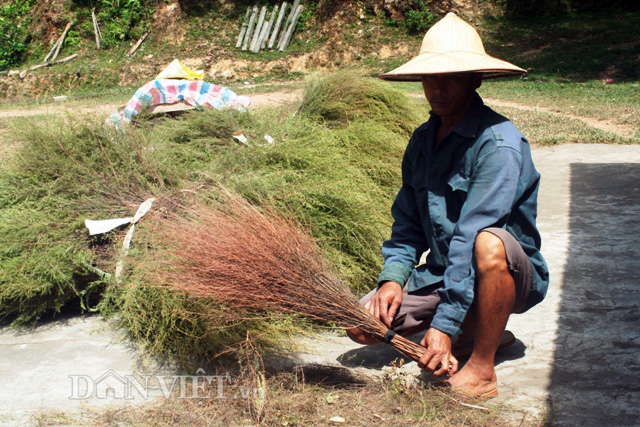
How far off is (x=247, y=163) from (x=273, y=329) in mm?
1244

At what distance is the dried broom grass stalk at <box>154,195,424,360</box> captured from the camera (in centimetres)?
224

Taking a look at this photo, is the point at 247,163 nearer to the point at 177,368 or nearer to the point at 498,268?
the point at 177,368

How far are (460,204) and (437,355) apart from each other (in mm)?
588

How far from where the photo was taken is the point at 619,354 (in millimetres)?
2562

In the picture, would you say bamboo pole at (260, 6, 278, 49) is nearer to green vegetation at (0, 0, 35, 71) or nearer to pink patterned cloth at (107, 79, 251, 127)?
green vegetation at (0, 0, 35, 71)

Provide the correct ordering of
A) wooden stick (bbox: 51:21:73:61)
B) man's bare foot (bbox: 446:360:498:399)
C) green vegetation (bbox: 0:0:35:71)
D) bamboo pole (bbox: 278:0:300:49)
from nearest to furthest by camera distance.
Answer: man's bare foot (bbox: 446:360:498:399), bamboo pole (bbox: 278:0:300:49), wooden stick (bbox: 51:21:73:61), green vegetation (bbox: 0:0:35:71)

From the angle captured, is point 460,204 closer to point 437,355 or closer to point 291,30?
point 437,355

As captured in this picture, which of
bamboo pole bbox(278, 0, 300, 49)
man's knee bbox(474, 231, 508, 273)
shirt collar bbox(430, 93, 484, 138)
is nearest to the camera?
man's knee bbox(474, 231, 508, 273)

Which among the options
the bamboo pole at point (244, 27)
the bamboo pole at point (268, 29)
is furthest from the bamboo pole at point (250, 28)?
the bamboo pole at point (268, 29)

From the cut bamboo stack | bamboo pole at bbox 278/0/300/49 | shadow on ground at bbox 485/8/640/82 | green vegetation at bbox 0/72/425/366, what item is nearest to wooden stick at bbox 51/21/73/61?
the cut bamboo stack

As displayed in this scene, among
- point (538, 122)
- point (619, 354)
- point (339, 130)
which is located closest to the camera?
point (619, 354)

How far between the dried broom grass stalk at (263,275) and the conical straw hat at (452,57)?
771mm

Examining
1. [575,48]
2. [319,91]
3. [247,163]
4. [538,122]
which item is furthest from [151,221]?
[575,48]

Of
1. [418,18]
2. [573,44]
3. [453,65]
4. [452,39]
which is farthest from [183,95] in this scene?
[418,18]
